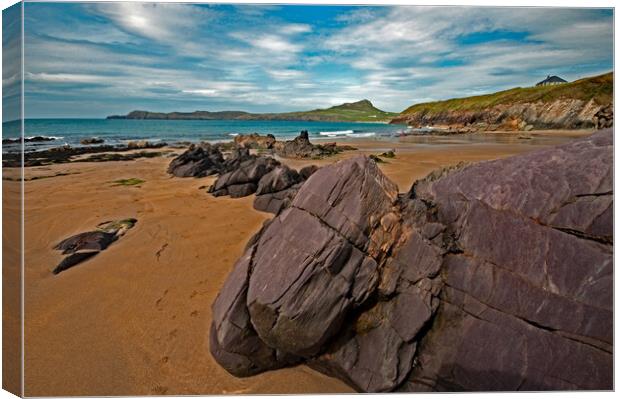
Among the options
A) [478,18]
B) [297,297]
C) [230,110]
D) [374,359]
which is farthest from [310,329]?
[478,18]

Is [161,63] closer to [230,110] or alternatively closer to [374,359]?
[230,110]

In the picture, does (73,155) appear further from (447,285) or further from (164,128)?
(447,285)

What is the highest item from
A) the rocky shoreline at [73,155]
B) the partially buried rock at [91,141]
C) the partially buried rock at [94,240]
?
the partially buried rock at [91,141]

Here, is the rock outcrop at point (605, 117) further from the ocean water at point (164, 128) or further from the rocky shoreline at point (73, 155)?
the rocky shoreline at point (73, 155)

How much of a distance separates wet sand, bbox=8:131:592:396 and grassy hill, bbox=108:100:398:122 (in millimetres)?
589

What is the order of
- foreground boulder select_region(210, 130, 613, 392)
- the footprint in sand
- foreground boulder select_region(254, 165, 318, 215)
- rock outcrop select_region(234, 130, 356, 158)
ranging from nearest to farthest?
1. foreground boulder select_region(210, 130, 613, 392)
2. the footprint in sand
3. rock outcrop select_region(234, 130, 356, 158)
4. foreground boulder select_region(254, 165, 318, 215)

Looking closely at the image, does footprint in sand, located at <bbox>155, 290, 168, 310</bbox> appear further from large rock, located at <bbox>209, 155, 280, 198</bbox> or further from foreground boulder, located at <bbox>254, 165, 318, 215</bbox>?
large rock, located at <bbox>209, 155, 280, 198</bbox>

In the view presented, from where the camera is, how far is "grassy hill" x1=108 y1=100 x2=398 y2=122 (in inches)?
211

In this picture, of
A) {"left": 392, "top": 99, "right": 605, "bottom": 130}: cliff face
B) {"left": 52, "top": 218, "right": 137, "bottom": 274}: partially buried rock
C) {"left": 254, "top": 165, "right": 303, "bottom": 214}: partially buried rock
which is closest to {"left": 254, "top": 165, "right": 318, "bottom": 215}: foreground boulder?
{"left": 254, "top": 165, "right": 303, "bottom": 214}: partially buried rock

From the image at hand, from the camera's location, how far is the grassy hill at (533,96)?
432 cm

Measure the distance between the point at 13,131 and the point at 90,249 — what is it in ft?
8.75

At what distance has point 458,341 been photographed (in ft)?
11.1

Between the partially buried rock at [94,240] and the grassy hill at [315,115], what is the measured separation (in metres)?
1.94

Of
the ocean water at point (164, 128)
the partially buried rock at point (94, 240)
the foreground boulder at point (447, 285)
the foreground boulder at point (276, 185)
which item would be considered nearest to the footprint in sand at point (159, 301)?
the foreground boulder at point (447, 285)
